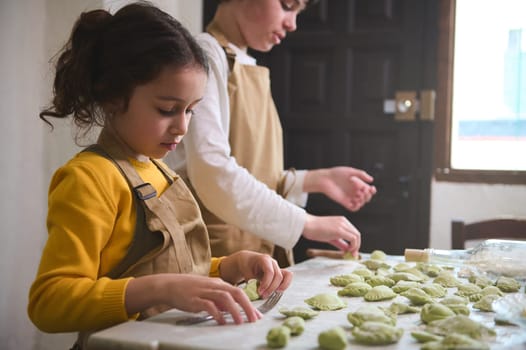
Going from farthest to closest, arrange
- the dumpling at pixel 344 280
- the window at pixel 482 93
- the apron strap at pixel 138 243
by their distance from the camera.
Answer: the window at pixel 482 93
the dumpling at pixel 344 280
the apron strap at pixel 138 243

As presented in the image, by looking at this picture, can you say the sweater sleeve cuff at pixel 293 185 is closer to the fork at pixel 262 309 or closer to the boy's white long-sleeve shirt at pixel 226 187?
the boy's white long-sleeve shirt at pixel 226 187

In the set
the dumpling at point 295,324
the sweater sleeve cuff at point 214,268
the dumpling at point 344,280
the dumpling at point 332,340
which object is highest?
the dumpling at point 332,340

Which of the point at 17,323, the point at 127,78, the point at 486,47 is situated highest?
the point at 486,47

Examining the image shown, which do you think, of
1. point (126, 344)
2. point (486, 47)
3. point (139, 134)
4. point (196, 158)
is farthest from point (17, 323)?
point (486, 47)

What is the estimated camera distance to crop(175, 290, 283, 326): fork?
2.56ft

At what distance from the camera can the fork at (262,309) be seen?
78 centimetres

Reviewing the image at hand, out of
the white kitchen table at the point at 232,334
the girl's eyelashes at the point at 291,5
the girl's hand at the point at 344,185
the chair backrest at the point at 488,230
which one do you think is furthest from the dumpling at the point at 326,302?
the chair backrest at the point at 488,230

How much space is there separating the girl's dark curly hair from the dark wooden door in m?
2.07

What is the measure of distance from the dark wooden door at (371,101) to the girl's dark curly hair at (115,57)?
2.07m

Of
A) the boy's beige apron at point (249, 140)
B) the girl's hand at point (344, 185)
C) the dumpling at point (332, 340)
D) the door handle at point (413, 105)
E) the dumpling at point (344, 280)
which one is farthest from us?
the door handle at point (413, 105)

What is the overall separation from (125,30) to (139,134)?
0.58 feet

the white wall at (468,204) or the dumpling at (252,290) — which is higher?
the dumpling at (252,290)

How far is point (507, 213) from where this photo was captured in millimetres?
3033

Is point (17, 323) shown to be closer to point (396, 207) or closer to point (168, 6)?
point (168, 6)
